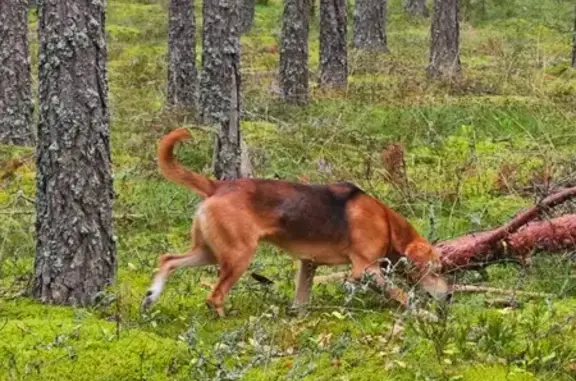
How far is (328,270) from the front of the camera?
7539 mm

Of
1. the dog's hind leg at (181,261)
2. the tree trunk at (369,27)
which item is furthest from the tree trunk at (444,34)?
the dog's hind leg at (181,261)

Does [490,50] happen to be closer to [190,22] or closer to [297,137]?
[190,22]

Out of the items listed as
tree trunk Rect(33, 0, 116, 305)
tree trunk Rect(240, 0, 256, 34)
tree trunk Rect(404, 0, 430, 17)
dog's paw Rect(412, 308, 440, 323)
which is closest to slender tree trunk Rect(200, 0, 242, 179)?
tree trunk Rect(33, 0, 116, 305)

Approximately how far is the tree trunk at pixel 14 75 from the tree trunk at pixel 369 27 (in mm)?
12653

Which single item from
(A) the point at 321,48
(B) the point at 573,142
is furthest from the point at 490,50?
(B) the point at 573,142

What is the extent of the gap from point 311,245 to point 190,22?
11.4 m

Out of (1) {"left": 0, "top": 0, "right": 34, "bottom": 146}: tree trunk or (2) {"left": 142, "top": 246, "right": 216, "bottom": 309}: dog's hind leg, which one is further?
(1) {"left": 0, "top": 0, "right": 34, "bottom": 146}: tree trunk

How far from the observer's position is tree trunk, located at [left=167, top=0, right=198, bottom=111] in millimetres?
16328

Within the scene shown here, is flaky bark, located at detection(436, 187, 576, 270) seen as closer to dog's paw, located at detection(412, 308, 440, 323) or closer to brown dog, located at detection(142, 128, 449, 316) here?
brown dog, located at detection(142, 128, 449, 316)

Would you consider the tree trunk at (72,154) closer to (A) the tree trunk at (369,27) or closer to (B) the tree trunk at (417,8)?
(A) the tree trunk at (369,27)

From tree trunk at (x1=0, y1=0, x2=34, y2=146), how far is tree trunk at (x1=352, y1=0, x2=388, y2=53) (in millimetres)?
12653

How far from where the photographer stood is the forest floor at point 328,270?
502cm

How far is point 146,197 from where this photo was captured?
9.44 metres

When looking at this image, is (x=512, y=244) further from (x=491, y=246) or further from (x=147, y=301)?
(x=147, y=301)
